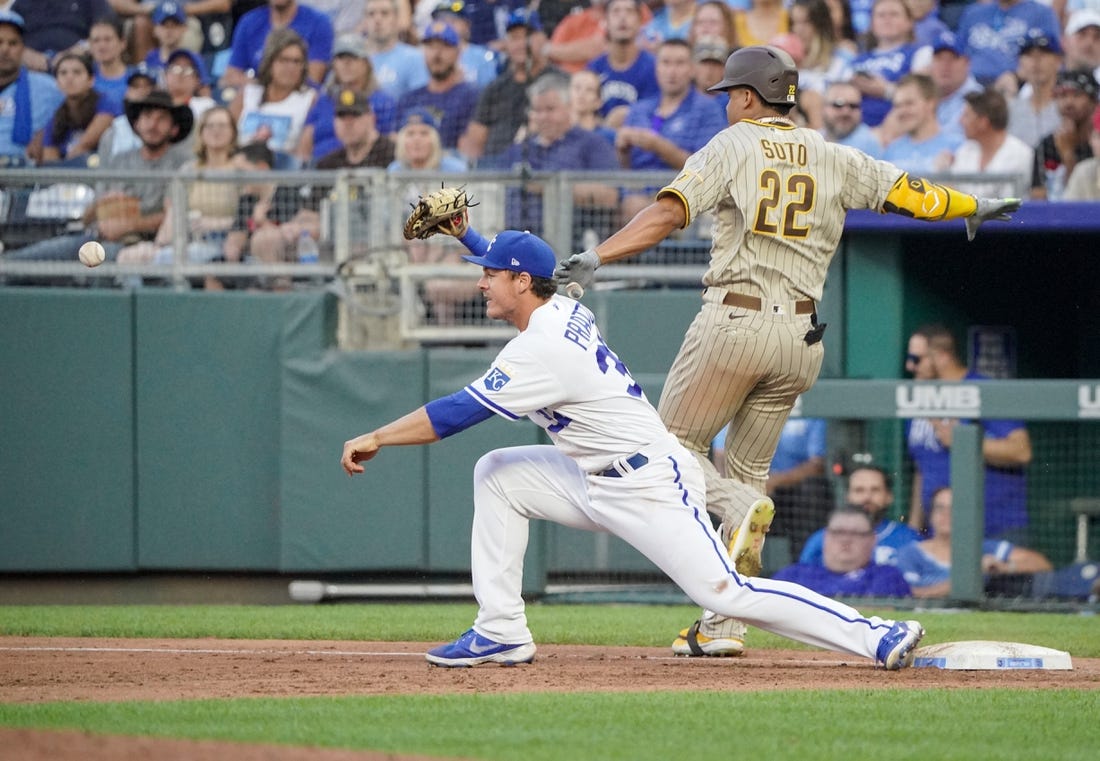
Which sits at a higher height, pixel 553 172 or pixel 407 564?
pixel 553 172

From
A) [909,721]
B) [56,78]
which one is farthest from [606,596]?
[56,78]

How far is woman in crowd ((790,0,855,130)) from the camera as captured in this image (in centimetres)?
1111

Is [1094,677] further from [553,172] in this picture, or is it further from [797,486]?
[553,172]

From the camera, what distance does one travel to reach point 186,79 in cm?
1165

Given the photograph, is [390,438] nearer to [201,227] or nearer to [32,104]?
[201,227]

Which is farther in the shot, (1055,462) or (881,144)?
(881,144)

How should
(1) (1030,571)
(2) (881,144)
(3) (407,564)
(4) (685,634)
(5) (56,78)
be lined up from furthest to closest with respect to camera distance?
(5) (56,78)
(2) (881,144)
(3) (407,564)
(1) (1030,571)
(4) (685,634)

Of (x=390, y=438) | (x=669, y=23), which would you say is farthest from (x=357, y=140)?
(x=390, y=438)

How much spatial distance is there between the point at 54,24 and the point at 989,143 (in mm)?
7039

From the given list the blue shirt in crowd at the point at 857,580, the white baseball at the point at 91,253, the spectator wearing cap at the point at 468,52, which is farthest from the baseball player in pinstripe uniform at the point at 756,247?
the spectator wearing cap at the point at 468,52

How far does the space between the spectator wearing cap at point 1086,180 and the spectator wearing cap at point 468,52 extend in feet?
13.2

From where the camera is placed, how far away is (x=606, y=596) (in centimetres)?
892

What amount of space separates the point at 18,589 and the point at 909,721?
6.50 metres

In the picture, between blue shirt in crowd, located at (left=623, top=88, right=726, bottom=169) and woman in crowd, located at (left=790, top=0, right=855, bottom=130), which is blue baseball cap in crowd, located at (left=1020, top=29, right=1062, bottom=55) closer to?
woman in crowd, located at (left=790, top=0, right=855, bottom=130)
